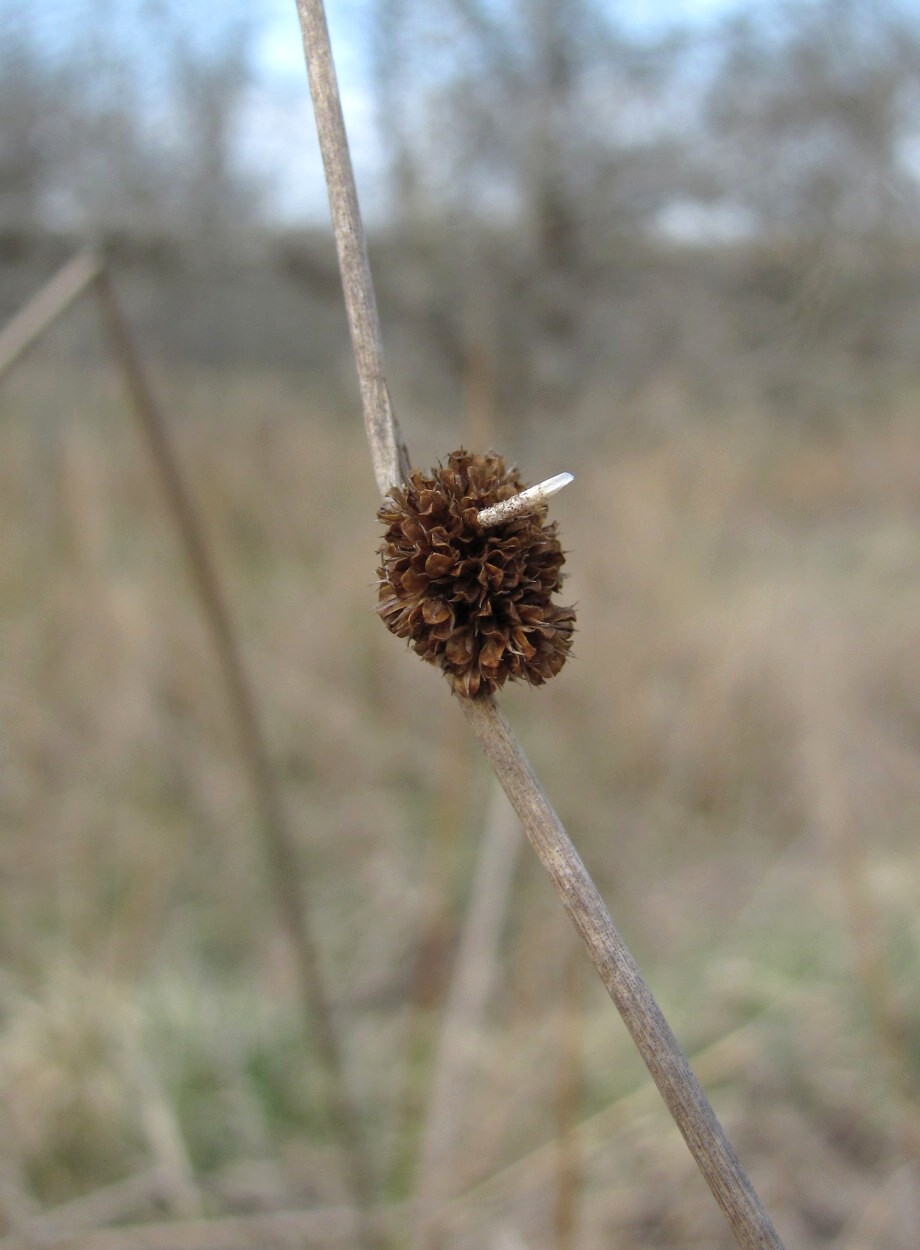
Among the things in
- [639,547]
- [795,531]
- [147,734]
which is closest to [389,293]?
[639,547]

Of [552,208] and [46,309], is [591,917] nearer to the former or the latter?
[46,309]

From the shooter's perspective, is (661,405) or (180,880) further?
(661,405)

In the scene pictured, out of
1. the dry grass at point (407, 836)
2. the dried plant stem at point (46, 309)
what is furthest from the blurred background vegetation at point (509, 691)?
the dried plant stem at point (46, 309)

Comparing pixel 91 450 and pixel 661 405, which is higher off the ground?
pixel 661 405

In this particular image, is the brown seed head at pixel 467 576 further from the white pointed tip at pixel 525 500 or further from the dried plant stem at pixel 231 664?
the dried plant stem at pixel 231 664

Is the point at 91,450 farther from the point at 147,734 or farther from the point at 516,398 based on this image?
the point at 516,398

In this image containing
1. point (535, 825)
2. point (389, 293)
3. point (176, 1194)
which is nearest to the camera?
point (535, 825)

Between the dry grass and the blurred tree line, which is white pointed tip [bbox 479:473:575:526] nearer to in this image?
the dry grass

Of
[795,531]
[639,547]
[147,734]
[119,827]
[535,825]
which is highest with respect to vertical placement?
[795,531]
